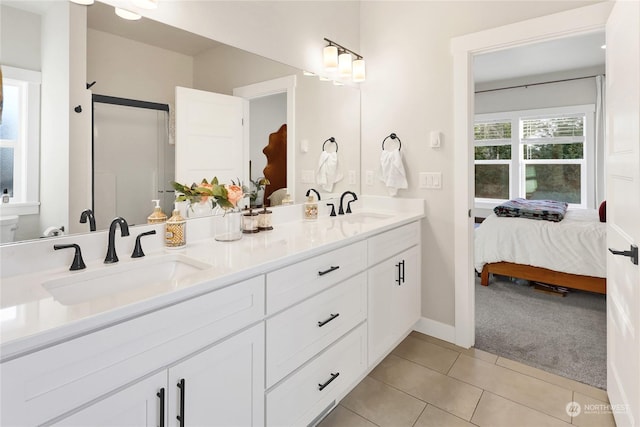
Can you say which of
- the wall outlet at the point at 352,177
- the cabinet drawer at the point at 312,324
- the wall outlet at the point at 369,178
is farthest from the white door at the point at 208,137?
the wall outlet at the point at 369,178

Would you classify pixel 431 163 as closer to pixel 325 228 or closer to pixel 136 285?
pixel 325 228

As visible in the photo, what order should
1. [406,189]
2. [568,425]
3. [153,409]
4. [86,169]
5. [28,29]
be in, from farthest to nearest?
[406,189]
[568,425]
[86,169]
[28,29]
[153,409]

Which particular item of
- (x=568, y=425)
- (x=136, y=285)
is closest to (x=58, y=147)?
(x=136, y=285)

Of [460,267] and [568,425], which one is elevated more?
[460,267]

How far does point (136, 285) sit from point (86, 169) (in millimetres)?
485

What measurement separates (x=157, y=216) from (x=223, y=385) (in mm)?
765

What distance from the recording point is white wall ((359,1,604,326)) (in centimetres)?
239

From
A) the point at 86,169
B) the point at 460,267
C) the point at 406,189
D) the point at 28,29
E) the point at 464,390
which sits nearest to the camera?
the point at 28,29

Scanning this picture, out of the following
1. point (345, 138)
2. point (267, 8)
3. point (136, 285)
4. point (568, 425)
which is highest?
point (267, 8)

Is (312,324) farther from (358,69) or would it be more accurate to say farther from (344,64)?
(358,69)

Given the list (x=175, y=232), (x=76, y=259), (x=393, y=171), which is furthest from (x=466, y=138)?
(x=76, y=259)

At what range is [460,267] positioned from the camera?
2.42 metres

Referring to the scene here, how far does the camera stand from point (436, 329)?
256cm

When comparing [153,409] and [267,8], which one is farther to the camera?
[267,8]
